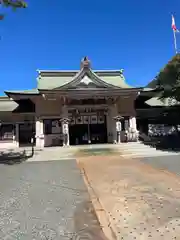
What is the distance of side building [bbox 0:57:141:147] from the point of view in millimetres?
24531

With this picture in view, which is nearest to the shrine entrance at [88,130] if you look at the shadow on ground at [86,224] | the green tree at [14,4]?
the green tree at [14,4]

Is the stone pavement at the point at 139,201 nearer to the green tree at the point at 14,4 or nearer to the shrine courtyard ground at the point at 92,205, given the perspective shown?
the shrine courtyard ground at the point at 92,205

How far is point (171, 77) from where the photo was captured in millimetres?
20625

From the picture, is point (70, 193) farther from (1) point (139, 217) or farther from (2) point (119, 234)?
(2) point (119, 234)

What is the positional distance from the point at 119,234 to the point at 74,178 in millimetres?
5749

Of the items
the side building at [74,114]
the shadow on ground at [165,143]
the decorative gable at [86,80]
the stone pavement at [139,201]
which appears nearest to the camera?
the stone pavement at [139,201]

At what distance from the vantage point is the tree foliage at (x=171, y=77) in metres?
20.0

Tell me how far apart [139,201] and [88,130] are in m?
20.0

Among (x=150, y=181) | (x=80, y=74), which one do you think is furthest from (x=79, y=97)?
(x=150, y=181)

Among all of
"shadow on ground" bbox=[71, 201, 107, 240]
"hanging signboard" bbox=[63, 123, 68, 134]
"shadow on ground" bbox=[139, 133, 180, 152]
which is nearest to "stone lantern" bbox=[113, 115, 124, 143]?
"shadow on ground" bbox=[139, 133, 180, 152]

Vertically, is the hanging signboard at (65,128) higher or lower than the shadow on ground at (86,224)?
higher

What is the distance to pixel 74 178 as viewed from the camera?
34.9 feet

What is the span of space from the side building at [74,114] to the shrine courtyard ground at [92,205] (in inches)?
526

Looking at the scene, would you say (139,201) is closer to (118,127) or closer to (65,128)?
(65,128)
